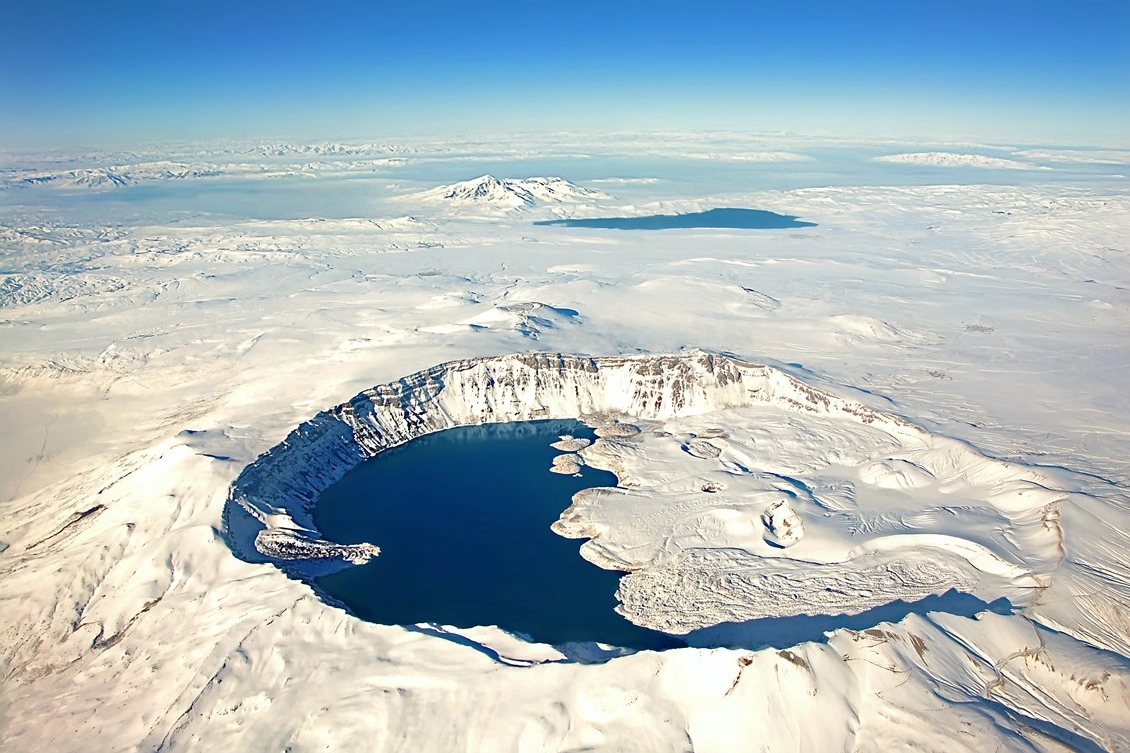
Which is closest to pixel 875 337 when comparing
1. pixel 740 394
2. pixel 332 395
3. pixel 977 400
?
pixel 977 400

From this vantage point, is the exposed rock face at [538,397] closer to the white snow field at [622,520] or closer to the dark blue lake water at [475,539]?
the white snow field at [622,520]

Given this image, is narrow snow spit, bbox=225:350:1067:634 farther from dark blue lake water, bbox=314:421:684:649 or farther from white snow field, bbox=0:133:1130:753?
dark blue lake water, bbox=314:421:684:649

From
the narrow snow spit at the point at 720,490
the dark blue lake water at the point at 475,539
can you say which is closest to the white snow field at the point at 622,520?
the narrow snow spit at the point at 720,490

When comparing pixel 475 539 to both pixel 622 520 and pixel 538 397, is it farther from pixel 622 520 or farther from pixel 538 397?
pixel 538 397

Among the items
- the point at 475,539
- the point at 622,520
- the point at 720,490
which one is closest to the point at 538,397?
the point at 622,520

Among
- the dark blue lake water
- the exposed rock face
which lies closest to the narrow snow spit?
the exposed rock face
